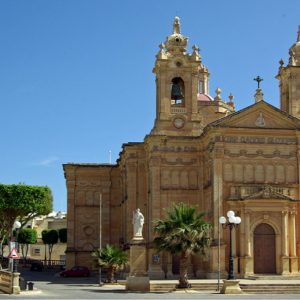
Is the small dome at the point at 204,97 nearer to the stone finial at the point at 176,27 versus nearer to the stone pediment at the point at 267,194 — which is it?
the stone finial at the point at 176,27

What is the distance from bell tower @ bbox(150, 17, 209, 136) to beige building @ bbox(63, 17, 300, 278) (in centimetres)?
8

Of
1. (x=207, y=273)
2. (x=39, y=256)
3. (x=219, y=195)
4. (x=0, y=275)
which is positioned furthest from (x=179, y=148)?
(x=39, y=256)

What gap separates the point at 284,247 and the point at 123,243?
54.3 ft

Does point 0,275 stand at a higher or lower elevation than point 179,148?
lower

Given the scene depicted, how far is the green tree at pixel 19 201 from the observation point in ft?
209

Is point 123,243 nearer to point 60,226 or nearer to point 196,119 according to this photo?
point 196,119

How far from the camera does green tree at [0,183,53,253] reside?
6356 cm

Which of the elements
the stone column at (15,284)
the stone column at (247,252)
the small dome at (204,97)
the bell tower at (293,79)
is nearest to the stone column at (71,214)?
the small dome at (204,97)

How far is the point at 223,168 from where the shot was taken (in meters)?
49.6

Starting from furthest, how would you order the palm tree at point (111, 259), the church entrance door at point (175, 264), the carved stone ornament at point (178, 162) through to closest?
the carved stone ornament at point (178, 162)
the church entrance door at point (175, 264)
the palm tree at point (111, 259)

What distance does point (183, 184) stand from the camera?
2056 inches

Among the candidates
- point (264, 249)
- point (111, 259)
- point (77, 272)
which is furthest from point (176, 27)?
point (77, 272)

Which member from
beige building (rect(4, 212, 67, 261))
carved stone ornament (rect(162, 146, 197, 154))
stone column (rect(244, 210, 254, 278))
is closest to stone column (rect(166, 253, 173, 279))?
stone column (rect(244, 210, 254, 278))

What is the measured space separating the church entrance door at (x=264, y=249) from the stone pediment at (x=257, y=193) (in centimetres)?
223
